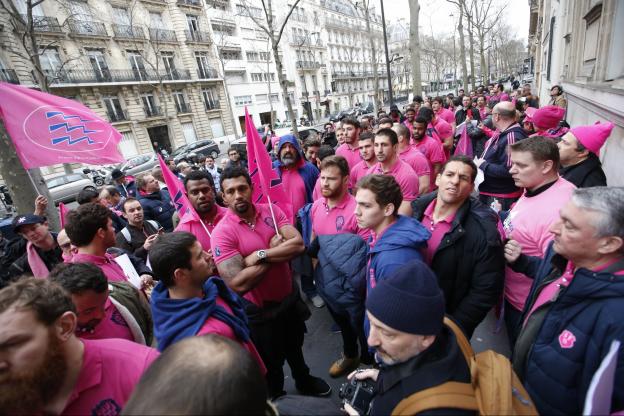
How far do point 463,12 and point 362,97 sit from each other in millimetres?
46147

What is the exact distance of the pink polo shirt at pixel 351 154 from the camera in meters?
5.50

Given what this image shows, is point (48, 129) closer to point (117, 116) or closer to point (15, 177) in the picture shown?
point (15, 177)

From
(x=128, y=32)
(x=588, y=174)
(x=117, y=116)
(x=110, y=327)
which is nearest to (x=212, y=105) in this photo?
(x=128, y=32)

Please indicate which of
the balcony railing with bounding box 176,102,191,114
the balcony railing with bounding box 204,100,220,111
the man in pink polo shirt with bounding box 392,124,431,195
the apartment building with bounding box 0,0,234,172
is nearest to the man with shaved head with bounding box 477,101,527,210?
the man in pink polo shirt with bounding box 392,124,431,195

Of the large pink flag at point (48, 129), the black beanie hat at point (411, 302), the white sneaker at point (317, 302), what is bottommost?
the white sneaker at point (317, 302)

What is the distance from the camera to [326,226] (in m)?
3.14

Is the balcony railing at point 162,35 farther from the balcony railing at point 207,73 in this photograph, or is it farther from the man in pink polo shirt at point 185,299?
the man in pink polo shirt at point 185,299

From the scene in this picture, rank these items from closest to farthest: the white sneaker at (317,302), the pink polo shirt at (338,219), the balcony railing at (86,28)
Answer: the pink polo shirt at (338,219)
the white sneaker at (317,302)
the balcony railing at (86,28)

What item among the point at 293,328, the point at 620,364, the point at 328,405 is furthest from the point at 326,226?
the point at 620,364

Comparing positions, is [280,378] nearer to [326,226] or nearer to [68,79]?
[326,226]

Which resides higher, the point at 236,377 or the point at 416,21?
the point at 416,21

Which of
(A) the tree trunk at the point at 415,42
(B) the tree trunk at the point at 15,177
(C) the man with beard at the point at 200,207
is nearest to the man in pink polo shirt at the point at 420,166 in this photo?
(C) the man with beard at the point at 200,207

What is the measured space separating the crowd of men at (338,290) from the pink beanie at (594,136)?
0.06ft

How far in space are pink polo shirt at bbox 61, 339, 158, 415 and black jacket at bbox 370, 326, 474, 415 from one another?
107 centimetres
